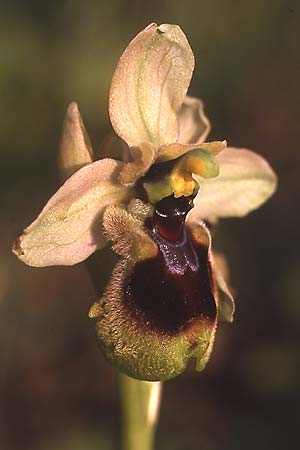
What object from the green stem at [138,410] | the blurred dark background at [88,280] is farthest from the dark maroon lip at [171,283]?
the blurred dark background at [88,280]

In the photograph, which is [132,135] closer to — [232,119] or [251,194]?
[251,194]

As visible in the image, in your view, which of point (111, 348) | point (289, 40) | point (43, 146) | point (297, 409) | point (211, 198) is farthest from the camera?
point (289, 40)

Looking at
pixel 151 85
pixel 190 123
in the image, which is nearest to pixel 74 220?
pixel 151 85

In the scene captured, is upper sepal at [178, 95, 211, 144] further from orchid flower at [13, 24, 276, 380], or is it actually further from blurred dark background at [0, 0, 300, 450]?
blurred dark background at [0, 0, 300, 450]

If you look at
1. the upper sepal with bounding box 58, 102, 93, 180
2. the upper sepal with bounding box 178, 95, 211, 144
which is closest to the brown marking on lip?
the upper sepal with bounding box 58, 102, 93, 180

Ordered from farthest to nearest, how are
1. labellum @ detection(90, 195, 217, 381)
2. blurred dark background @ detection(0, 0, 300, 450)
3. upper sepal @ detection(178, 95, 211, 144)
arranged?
blurred dark background @ detection(0, 0, 300, 450) < upper sepal @ detection(178, 95, 211, 144) < labellum @ detection(90, 195, 217, 381)

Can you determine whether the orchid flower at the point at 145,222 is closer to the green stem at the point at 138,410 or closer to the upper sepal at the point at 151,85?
the upper sepal at the point at 151,85

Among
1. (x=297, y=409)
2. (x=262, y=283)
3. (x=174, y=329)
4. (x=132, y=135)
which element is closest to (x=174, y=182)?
(x=132, y=135)
